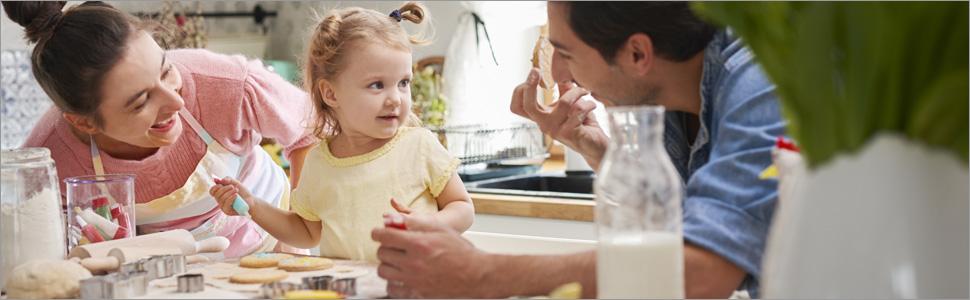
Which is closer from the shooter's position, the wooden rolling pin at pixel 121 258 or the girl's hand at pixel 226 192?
the wooden rolling pin at pixel 121 258

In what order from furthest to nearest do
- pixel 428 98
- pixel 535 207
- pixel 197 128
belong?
pixel 428 98, pixel 535 207, pixel 197 128

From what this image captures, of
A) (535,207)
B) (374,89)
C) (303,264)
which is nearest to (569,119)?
(374,89)

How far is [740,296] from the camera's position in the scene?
4.19 ft

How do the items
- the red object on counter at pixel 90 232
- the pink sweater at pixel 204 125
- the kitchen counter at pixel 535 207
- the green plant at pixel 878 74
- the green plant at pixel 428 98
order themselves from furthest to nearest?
the green plant at pixel 428 98
the kitchen counter at pixel 535 207
the pink sweater at pixel 204 125
the red object on counter at pixel 90 232
the green plant at pixel 878 74

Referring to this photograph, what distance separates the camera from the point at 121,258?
147cm

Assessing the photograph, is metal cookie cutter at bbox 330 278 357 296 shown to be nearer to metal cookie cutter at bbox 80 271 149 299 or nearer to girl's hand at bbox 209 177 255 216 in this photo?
metal cookie cutter at bbox 80 271 149 299

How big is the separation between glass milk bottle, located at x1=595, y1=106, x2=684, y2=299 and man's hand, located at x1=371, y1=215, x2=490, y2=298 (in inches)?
8.3

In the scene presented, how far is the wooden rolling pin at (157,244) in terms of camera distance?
1474mm

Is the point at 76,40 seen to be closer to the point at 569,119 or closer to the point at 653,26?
the point at 569,119

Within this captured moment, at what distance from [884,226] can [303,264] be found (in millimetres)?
804

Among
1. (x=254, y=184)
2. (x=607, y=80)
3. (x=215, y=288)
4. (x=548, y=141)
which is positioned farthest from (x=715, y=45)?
(x=548, y=141)

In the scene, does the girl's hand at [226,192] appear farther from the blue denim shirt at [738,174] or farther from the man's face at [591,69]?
the blue denim shirt at [738,174]

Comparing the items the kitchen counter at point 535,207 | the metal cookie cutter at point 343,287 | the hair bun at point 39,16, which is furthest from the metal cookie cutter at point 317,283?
the kitchen counter at point 535,207

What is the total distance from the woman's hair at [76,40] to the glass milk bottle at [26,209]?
35 cm
